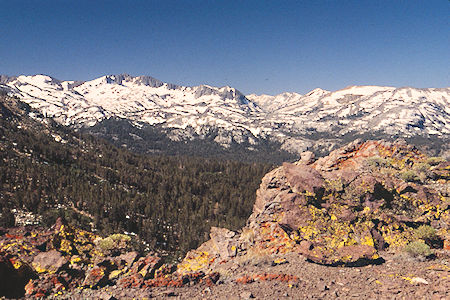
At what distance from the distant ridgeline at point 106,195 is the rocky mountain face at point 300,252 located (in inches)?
2437

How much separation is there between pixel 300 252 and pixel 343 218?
524 centimetres

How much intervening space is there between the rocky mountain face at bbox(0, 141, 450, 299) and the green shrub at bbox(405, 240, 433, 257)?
2.7 inches

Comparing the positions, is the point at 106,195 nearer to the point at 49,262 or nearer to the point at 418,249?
the point at 49,262

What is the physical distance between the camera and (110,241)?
24531mm

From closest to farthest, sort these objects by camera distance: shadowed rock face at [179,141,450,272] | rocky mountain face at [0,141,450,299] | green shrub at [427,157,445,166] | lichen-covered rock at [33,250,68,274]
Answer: rocky mountain face at [0,141,450,299] → lichen-covered rock at [33,250,68,274] → shadowed rock face at [179,141,450,272] → green shrub at [427,157,445,166]

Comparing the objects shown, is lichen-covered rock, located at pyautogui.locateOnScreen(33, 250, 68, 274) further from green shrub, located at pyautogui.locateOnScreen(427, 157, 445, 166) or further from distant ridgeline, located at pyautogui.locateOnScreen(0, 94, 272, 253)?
distant ridgeline, located at pyautogui.locateOnScreen(0, 94, 272, 253)

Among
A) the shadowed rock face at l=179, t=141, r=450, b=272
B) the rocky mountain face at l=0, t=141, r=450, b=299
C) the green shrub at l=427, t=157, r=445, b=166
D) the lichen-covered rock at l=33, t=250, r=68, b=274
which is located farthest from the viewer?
the green shrub at l=427, t=157, r=445, b=166

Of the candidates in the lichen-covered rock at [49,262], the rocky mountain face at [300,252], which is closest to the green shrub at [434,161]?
the rocky mountain face at [300,252]

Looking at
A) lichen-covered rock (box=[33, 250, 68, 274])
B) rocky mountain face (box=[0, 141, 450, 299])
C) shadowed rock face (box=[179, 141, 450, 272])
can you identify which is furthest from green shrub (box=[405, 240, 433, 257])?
lichen-covered rock (box=[33, 250, 68, 274])

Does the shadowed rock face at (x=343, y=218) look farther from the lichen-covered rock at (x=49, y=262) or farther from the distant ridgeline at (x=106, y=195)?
the distant ridgeline at (x=106, y=195)

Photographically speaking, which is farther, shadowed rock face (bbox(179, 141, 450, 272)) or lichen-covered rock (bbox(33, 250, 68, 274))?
shadowed rock face (bbox(179, 141, 450, 272))

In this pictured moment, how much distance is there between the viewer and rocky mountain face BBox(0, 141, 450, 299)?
15766 mm

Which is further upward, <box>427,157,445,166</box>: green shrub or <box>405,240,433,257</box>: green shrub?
<box>427,157,445,166</box>: green shrub

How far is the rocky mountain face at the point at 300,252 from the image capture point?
1577cm
